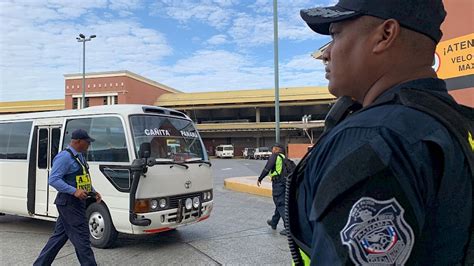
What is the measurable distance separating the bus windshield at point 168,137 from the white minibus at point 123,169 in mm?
16

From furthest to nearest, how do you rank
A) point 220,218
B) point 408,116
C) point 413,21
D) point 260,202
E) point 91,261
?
point 260,202, point 220,218, point 91,261, point 413,21, point 408,116

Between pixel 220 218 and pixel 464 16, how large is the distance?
22.5 ft

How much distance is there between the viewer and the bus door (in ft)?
24.0

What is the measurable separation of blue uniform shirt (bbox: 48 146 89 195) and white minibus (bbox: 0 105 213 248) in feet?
3.59

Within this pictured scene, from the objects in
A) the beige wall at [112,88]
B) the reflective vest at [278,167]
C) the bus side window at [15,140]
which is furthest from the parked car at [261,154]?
the bus side window at [15,140]

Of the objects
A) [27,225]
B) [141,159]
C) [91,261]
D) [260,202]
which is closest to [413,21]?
[91,261]

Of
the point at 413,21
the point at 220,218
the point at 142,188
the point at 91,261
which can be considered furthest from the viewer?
the point at 220,218

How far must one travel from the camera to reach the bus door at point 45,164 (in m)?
7.32

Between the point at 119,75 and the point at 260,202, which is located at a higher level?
the point at 119,75

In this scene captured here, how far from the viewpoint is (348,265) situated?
0.96 metres

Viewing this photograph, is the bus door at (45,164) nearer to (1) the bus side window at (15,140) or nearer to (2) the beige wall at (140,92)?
(1) the bus side window at (15,140)

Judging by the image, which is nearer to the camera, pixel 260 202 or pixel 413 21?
pixel 413 21

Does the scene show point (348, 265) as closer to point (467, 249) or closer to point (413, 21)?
point (467, 249)

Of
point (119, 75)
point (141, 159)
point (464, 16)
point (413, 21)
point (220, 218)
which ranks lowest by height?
point (220, 218)
